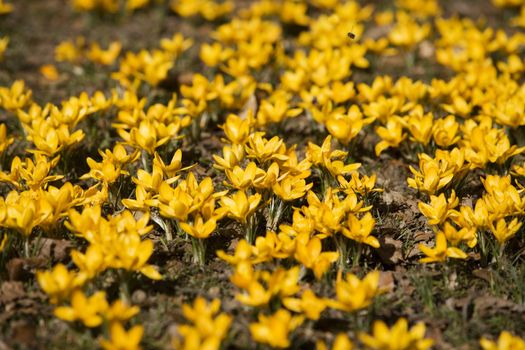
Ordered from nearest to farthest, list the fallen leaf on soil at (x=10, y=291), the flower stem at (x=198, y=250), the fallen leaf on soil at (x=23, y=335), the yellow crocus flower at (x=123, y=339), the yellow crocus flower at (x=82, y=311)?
the yellow crocus flower at (x=123, y=339), the yellow crocus flower at (x=82, y=311), the fallen leaf on soil at (x=23, y=335), the fallen leaf on soil at (x=10, y=291), the flower stem at (x=198, y=250)

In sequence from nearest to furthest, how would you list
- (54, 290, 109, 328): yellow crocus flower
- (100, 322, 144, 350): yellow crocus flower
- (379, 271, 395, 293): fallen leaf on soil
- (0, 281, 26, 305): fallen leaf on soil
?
(100, 322, 144, 350): yellow crocus flower < (54, 290, 109, 328): yellow crocus flower < (0, 281, 26, 305): fallen leaf on soil < (379, 271, 395, 293): fallen leaf on soil

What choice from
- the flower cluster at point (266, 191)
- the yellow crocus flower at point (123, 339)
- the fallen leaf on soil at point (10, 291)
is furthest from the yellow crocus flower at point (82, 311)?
the fallen leaf on soil at point (10, 291)

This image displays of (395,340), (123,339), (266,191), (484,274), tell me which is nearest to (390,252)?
(484,274)

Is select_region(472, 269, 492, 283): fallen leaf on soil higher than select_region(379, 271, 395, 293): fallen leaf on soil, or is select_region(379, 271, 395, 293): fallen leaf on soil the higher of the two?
select_region(472, 269, 492, 283): fallen leaf on soil

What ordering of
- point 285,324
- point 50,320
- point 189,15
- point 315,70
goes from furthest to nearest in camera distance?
point 189,15 < point 315,70 < point 50,320 < point 285,324

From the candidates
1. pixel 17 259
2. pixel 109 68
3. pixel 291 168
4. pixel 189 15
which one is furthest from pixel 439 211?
pixel 189 15

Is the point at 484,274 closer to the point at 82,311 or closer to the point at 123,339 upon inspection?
the point at 123,339

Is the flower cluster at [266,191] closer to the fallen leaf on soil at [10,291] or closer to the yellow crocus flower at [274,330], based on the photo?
the yellow crocus flower at [274,330]

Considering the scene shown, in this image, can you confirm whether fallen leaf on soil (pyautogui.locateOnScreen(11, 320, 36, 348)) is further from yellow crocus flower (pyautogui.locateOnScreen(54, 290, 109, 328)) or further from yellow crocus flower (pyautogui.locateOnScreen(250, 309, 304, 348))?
yellow crocus flower (pyautogui.locateOnScreen(250, 309, 304, 348))

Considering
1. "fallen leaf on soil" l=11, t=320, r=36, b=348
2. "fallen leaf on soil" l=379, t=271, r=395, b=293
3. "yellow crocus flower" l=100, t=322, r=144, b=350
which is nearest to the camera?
"yellow crocus flower" l=100, t=322, r=144, b=350

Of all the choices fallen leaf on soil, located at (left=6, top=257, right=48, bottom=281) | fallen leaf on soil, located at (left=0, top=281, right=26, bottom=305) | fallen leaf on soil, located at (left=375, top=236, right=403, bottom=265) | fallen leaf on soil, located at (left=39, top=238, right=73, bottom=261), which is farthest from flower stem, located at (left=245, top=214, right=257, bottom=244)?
fallen leaf on soil, located at (left=0, top=281, right=26, bottom=305)

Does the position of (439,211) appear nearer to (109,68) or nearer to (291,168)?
(291,168)
